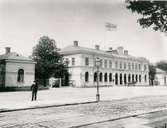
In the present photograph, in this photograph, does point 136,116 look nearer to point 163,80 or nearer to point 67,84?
point 67,84

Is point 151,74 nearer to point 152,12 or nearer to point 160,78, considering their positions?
point 160,78

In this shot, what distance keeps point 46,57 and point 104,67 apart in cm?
1738


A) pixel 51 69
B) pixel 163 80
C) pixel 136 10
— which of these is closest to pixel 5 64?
pixel 51 69

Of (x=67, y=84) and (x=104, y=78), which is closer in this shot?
(x=67, y=84)

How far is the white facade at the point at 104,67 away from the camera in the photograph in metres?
55.0

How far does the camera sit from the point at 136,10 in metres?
8.59

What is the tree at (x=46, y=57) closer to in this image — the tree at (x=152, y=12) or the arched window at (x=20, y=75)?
the arched window at (x=20, y=75)

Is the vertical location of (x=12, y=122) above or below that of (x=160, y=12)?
below

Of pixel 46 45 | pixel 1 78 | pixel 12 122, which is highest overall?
pixel 46 45

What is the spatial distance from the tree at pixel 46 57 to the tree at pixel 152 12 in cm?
4065

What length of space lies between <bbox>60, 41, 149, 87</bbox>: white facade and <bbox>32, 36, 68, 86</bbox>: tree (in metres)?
5.94

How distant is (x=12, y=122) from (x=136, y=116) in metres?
5.80

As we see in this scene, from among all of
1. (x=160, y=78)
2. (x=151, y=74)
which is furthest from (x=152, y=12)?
(x=160, y=78)

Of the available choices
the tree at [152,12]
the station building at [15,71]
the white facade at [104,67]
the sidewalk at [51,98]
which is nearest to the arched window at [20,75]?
the station building at [15,71]
